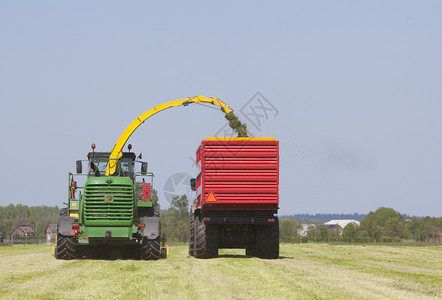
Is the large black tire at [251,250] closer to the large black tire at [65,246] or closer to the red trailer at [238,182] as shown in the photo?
the red trailer at [238,182]

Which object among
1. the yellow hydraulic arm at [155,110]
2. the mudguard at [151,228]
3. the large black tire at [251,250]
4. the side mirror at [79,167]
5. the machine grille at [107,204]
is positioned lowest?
the large black tire at [251,250]

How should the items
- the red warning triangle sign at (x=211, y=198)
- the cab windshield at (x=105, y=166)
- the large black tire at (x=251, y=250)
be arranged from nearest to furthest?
the red warning triangle sign at (x=211, y=198) < the cab windshield at (x=105, y=166) < the large black tire at (x=251, y=250)

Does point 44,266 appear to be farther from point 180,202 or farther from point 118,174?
point 180,202

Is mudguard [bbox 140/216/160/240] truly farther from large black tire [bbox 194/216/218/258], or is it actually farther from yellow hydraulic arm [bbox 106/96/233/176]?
yellow hydraulic arm [bbox 106/96/233/176]

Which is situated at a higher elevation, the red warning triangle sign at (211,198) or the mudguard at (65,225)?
the red warning triangle sign at (211,198)

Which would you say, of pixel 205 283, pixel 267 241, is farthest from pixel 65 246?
pixel 205 283

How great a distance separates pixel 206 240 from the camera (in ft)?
81.7

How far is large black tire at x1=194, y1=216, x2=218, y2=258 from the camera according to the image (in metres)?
24.9

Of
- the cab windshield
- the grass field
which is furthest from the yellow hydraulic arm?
the grass field

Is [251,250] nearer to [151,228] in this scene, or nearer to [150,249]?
[150,249]

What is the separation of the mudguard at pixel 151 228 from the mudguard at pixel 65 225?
2.49 meters

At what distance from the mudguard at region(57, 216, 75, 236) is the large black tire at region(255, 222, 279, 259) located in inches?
283

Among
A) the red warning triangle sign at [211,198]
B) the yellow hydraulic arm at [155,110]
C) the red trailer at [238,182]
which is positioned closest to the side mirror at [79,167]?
the red trailer at [238,182]

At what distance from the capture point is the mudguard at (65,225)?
75.1 feet
